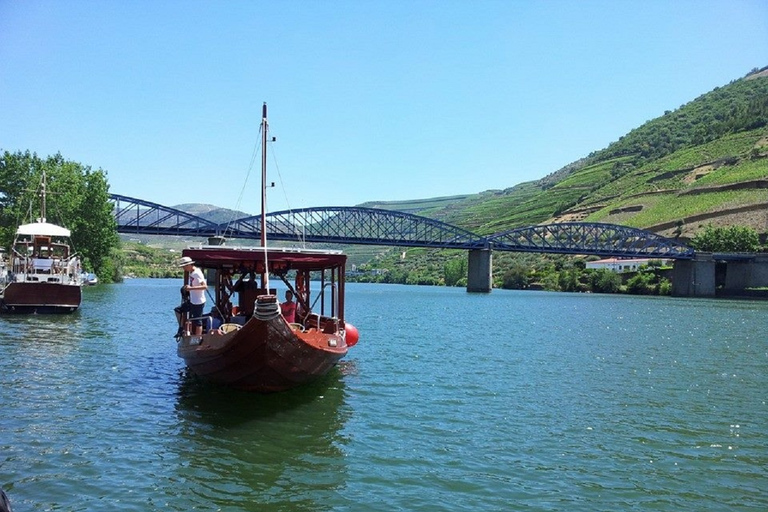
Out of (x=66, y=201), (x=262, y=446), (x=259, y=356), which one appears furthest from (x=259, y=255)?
(x=66, y=201)

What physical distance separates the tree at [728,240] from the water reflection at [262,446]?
117 metres

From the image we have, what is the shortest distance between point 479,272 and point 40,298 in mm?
98657

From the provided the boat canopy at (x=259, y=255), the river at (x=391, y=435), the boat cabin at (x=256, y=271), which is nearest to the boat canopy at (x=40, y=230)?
the river at (x=391, y=435)

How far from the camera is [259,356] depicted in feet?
51.0

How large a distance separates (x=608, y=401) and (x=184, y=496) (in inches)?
492

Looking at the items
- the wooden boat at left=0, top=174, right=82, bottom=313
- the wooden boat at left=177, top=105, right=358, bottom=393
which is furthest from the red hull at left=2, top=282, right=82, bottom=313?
the wooden boat at left=177, top=105, right=358, bottom=393

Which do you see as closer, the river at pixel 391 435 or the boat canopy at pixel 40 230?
the river at pixel 391 435

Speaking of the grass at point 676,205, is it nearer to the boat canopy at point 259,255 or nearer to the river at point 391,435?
the river at point 391,435

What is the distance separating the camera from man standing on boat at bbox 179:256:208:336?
1792cm

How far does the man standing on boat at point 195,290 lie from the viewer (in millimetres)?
17922

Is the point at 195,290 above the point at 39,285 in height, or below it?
above

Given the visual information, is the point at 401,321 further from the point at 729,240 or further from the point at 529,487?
the point at 729,240

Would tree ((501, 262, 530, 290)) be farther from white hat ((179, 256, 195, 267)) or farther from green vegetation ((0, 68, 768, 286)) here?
white hat ((179, 256, 195, 267))

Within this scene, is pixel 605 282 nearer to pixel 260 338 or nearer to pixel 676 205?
pixel 676 205
